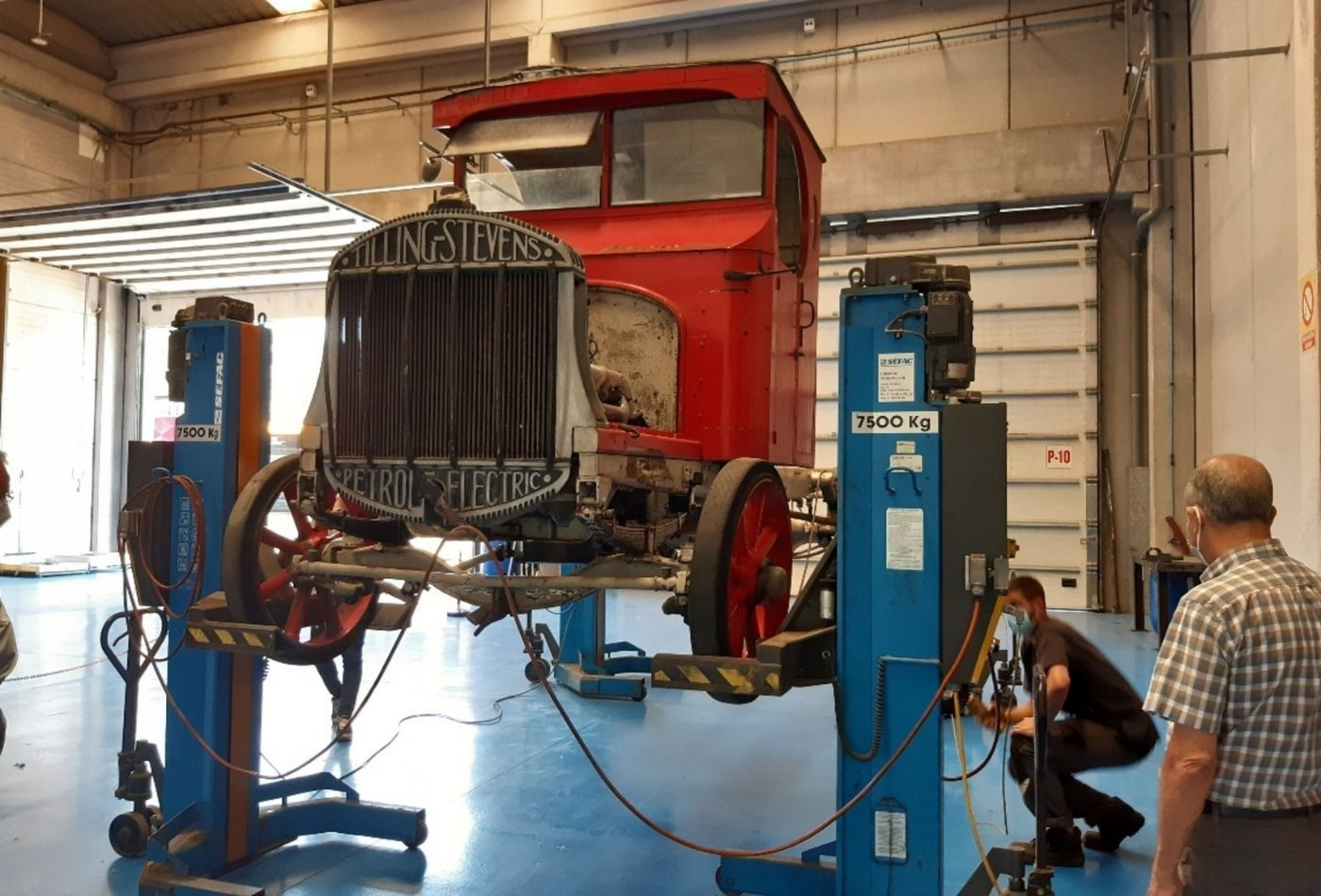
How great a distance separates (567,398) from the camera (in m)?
3.17

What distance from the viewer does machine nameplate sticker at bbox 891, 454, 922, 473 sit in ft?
10.4

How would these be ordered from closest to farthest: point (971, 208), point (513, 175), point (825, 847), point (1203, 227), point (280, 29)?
point (825, 847), point (513, 175), point (1203, 227), point (971, 208), point (280, 29)

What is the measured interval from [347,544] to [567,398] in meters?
1.26

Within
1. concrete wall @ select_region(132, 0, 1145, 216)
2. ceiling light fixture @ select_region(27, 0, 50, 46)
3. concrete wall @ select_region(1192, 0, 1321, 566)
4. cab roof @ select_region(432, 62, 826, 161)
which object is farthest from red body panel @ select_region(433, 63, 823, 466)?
ceiling light fixture @ select_region(27, 0, 50, 46)

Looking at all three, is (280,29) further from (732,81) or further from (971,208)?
(732,81)

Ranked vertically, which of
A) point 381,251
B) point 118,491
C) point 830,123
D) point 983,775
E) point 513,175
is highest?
point 830,123

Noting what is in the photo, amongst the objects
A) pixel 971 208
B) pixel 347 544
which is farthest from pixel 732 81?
pixel 971 208

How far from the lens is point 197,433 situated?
157 inches

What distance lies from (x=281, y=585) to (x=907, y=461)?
2444mm

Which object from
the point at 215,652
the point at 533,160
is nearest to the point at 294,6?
the point at 533,160

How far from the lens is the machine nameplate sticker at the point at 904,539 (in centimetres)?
318

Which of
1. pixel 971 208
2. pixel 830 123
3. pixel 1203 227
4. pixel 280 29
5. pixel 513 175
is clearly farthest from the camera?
pixel 280 29

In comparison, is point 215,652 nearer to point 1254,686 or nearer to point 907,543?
point 907,543

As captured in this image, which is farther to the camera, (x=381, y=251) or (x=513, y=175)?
(x=513, y=175)
